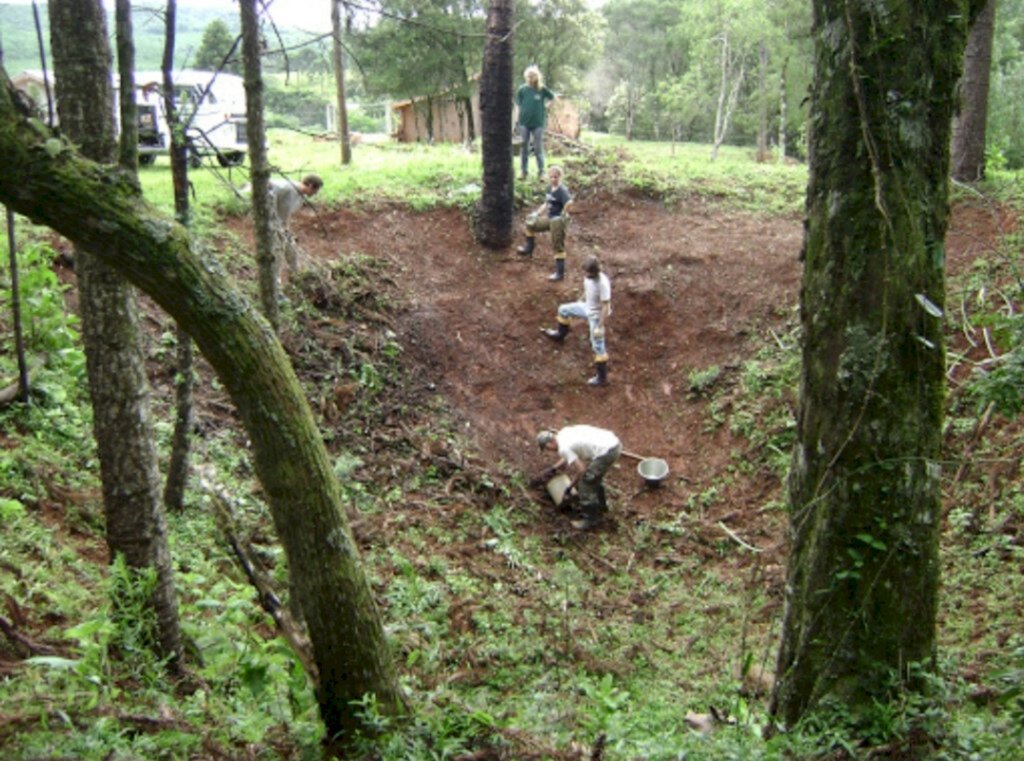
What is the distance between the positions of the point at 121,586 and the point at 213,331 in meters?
2.08

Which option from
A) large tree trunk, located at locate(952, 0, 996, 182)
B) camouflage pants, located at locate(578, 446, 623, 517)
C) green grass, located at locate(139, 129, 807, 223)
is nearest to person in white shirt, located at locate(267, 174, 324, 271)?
green grass, located at locate(139, 129, 807, 223)

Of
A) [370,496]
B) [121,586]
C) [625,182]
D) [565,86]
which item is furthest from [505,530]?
[565,86]

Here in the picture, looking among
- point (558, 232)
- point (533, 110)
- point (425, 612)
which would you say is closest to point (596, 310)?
point (558, 232)

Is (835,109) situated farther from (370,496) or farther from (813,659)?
(370,496)

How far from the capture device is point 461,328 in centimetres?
1173

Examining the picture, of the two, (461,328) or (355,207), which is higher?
(355,207)

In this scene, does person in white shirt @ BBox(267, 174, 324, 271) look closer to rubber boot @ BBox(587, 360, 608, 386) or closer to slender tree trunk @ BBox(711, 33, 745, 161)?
rubber boot @ BBox(587, 360, 608, 386)

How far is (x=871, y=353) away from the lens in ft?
11.8

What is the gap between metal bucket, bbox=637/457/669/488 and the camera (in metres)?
9.60

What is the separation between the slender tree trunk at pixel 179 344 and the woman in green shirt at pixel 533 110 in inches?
383

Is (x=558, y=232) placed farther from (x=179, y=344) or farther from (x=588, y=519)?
(x=179, y=344)

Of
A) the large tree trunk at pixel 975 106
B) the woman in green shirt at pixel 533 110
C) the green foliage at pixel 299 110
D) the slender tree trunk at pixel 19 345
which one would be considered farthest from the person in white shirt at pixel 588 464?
the green foliage at pixel 299 110

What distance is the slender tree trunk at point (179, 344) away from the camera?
4855 mm

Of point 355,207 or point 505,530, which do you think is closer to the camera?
point 505,530
